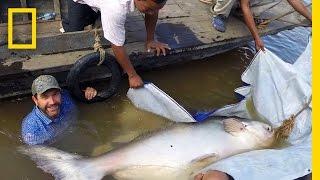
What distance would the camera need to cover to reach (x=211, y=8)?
6496mm

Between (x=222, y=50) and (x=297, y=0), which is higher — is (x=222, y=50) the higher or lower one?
the lower one

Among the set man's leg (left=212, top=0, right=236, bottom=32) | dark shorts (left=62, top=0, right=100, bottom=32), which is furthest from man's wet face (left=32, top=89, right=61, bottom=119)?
man's leg (left=212, top=0, right=236, bottom=32)

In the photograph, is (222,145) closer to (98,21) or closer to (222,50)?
(222,50)

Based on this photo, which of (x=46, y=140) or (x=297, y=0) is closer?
(x=46, y=140)

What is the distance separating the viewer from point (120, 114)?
5.13m

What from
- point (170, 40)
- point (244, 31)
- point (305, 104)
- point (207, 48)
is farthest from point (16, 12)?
point (305, 104)

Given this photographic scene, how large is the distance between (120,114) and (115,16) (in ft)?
A: 4.75

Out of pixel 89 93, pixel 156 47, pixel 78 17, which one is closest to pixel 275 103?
pixel 156 47

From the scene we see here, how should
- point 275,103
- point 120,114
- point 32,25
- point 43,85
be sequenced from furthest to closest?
point 32,25 < point 120,114 < point 275,103 < point 43,85

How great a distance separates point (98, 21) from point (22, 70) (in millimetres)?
1398

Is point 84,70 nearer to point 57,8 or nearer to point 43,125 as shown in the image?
point 43,125

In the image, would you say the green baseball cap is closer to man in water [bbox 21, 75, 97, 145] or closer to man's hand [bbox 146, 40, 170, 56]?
man in water [bbox 21, 75, 97, 145]

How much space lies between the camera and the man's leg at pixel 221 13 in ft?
20.0

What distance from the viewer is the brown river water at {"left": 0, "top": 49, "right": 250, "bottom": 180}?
447 centimetres
